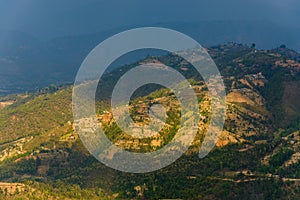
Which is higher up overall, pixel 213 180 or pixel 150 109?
pixel 150 109

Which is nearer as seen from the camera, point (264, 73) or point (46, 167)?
point (46, 167)

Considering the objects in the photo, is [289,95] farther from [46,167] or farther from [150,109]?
[46,167]

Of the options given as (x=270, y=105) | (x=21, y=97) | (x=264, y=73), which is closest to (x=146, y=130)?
(x=270, y=105)

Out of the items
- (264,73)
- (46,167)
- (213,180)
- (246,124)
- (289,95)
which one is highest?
(264,73)

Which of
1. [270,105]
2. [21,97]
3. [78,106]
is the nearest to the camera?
[270,105]

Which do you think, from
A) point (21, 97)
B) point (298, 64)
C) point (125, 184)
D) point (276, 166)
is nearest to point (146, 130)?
point (125, 184)

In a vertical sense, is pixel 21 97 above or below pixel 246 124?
above

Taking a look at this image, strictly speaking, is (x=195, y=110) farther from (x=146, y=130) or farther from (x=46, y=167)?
(x=46, y=167)

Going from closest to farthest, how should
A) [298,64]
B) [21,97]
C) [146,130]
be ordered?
[146,130] < [298,64] < [21,97]

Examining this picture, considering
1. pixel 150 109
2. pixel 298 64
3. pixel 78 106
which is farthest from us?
pixel 298 64
